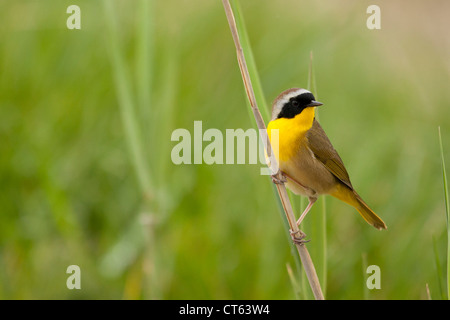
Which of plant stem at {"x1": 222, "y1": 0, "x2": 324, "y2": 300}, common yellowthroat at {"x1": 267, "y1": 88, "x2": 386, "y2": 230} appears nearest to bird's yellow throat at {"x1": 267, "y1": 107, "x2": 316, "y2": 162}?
common yellowthroat at {"x1": 267, "y1": 88, "x2": 386, "y2": 230}

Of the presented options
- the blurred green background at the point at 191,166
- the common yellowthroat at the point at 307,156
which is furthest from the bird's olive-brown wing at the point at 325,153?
the blurred green background at the point at 191,166

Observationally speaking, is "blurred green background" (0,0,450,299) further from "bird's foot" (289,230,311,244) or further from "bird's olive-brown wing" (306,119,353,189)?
"bird's olive-brown wing" (306,119,353,189)

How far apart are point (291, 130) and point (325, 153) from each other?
0.42 ft

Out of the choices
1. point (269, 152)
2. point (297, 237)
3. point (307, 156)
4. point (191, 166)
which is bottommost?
point (297, 237)

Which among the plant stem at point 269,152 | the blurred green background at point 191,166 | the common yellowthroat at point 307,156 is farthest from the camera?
the blurred green background at point 191,166

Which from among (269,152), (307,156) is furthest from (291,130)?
(269,152)

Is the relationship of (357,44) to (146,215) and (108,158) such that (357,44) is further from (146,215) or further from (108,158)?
(146,215)

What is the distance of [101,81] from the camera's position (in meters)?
2.95

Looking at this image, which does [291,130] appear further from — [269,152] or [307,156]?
[269,152]

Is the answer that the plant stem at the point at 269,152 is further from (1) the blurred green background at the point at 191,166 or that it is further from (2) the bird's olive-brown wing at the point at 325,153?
(2) the bird's olive-brown wing at the point at 325,153

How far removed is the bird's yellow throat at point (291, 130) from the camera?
1352mm

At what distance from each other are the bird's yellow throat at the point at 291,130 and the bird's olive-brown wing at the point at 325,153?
0.03 m

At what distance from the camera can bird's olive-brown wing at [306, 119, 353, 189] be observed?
1.39m

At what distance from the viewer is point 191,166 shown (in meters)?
2.70
